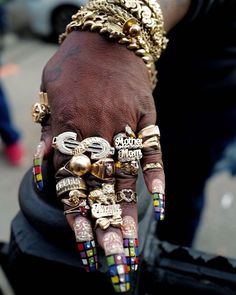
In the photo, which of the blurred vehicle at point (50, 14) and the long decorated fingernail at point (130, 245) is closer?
the long decorated fingernail at point (130, 245)

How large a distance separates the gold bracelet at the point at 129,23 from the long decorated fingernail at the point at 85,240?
315mm

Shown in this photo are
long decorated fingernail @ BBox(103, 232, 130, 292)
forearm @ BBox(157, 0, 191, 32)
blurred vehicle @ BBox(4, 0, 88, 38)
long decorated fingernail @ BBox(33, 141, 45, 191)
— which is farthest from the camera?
blurred vehicle @ BBox(4, 0, 88, 38)

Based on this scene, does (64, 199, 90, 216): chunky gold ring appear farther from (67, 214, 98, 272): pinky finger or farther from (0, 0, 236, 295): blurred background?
(0, 0, 236, 295): blurred background

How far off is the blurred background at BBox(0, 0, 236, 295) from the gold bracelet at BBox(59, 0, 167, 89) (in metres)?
0.79

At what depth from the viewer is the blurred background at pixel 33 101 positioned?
7.43 feet

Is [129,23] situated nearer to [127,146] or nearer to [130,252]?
[127,146]

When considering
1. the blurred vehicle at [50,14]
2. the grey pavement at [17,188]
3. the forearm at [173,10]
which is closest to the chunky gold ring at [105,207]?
the forearm at [173,10]

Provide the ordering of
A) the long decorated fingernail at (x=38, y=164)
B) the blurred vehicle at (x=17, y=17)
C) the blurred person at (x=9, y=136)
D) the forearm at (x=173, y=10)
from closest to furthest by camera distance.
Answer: the long decorated fingernail at (x=38, y=164), the forearm at (x=173, y=10), the blurred person at (x=9, y=136), the blurred vehicle at (x=17, y=17)

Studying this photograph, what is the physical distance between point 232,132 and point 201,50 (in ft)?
1.15

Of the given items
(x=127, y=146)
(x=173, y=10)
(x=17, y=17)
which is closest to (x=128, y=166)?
(x=127, y=146)

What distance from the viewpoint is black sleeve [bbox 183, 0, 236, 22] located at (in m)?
0.90

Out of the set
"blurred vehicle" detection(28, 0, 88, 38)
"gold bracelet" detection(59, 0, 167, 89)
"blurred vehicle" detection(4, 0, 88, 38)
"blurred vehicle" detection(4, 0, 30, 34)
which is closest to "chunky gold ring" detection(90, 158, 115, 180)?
"gold bracelet" detection(59, 0, 167, 89)

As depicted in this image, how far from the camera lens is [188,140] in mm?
1366

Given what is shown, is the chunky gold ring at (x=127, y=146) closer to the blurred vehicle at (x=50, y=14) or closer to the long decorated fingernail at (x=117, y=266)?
the long decorated fingernail at (x=117, y=266)
